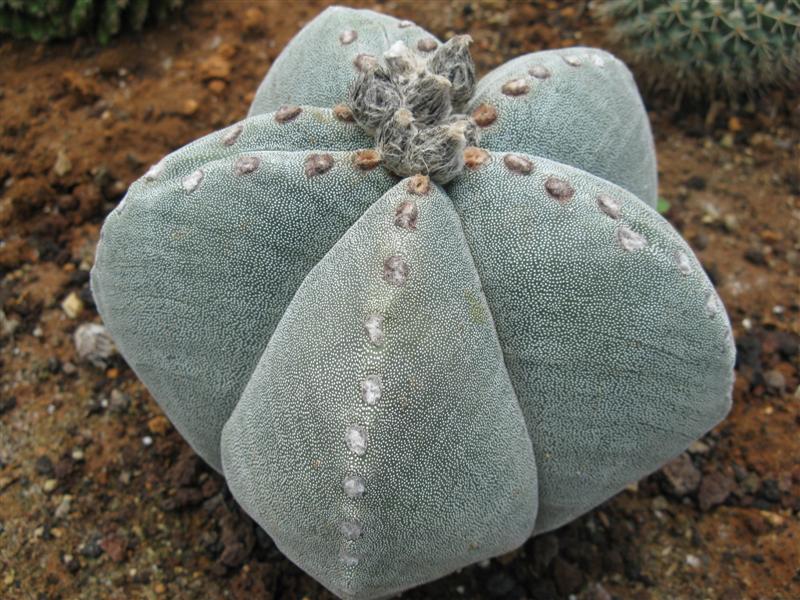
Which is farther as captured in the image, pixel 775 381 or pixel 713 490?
pixel 775 381

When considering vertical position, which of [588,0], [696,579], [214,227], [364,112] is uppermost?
[364,112]

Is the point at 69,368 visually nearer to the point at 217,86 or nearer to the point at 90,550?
the point at 90,550

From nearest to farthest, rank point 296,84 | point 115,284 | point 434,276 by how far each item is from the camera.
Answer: point 434,276 → point 115,284 → point 296,84

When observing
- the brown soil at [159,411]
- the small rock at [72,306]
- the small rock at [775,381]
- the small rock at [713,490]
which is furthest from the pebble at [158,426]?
the small rock at [775,381]

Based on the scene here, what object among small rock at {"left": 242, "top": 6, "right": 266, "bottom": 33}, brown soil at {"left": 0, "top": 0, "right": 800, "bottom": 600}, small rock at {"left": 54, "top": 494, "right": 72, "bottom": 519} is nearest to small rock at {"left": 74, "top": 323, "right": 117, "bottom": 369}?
brown soil at {"left": 0, "top": 0, "right": 800, "bottom": 600}

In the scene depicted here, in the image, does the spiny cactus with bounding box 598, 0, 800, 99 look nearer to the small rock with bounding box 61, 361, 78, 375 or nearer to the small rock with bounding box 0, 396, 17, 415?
the small rock with bounding box 61, 361, 78, 375

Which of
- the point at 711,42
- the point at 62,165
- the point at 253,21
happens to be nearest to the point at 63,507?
the point at 62,165

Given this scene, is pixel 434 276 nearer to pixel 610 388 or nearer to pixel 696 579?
pixel 610 388

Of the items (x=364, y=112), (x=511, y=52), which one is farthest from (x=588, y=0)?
(x=364, y=112)
